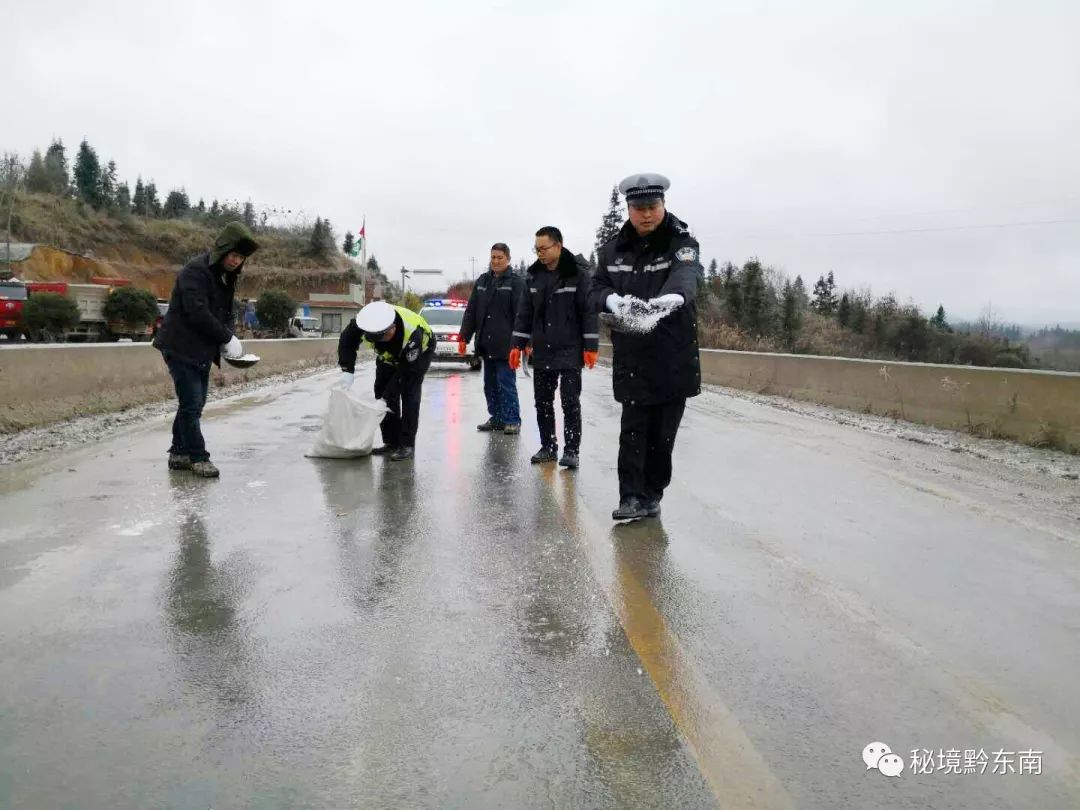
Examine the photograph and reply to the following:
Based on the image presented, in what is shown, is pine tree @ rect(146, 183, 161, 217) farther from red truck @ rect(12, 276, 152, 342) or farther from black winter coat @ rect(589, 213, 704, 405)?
black winter coat @ rect(589, 213, 704, 405)

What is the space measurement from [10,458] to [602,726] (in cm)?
661

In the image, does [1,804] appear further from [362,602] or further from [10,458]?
[10,458]

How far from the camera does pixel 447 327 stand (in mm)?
21250

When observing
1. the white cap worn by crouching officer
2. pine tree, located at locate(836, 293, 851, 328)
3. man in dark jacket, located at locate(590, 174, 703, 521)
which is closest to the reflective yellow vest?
the white cap worn by crouching officer

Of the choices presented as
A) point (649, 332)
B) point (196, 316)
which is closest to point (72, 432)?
point (196, 316)

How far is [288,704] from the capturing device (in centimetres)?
261

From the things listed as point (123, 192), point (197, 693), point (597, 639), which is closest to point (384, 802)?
point (197, 693)

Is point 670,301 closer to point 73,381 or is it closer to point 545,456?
point 545,456

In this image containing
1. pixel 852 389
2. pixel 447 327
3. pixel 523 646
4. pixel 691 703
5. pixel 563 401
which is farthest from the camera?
pixel 447 327

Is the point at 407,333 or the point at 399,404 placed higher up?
the point at 407,333

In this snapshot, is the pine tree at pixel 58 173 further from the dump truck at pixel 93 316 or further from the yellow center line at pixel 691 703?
the yellow center line at pixel 691 703

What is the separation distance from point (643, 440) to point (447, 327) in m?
16.5

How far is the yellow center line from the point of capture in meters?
2.19

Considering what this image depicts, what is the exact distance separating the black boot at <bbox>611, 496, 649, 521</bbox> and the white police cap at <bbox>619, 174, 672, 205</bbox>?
1772mm
